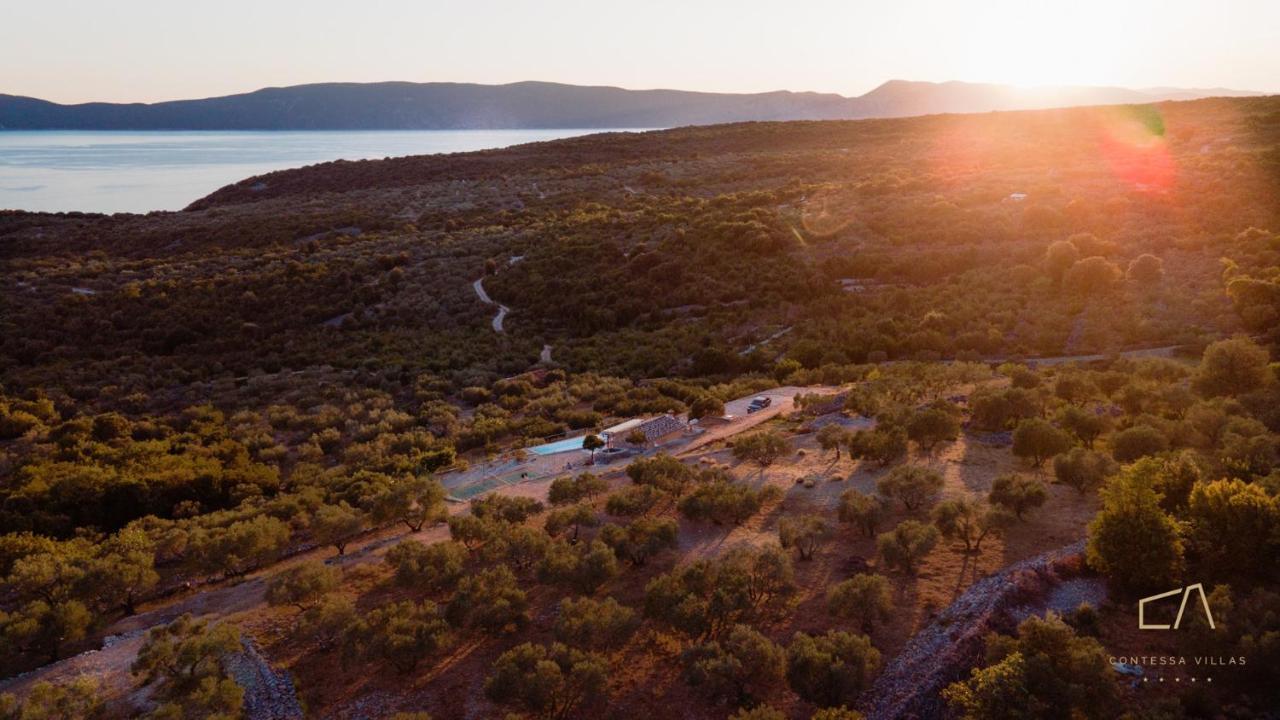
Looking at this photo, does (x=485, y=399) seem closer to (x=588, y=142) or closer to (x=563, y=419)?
(x=563, y=419)

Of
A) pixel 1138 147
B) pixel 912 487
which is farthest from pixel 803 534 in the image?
pixel 1138 147

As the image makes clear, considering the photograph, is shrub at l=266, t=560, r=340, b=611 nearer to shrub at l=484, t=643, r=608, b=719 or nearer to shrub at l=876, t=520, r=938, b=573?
shrub at l=484, t=643, r=608, b=719

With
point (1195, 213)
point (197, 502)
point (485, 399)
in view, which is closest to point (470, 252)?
point (485, 399)

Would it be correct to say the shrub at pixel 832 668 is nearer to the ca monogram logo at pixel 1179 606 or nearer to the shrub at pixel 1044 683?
the shrub at pixel 1044 683

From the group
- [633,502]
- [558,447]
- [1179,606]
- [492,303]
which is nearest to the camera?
[1179,606]

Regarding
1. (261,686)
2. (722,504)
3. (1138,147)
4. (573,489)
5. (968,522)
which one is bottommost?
(261,686)

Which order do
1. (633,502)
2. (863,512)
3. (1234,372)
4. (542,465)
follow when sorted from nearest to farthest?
1. (863,512)
2. (633,502)
3. (1234,372)
4. (542,465)

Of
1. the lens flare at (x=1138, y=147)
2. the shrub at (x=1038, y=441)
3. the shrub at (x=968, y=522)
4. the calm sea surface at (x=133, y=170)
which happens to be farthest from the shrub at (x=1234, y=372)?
the calm sea surface at (x=133, y=170)

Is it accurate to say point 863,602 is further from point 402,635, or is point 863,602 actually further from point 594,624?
point 402,635
